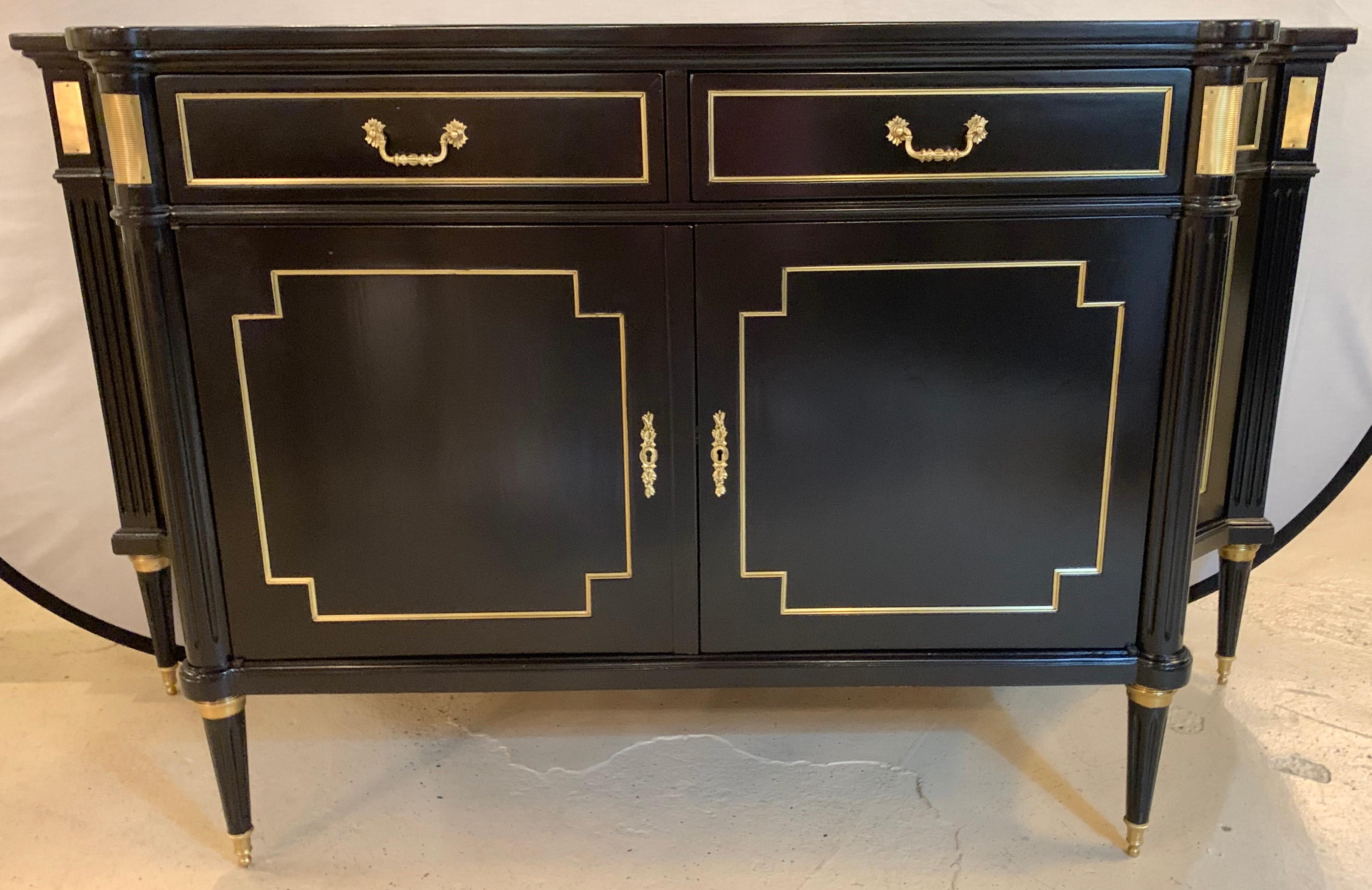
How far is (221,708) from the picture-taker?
49.7 inches

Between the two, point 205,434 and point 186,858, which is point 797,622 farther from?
point 186,858

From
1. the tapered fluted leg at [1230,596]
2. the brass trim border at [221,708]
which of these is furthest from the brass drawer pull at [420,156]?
the tapered fluted leg at [1230,596]

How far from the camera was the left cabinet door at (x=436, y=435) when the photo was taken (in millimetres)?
1121

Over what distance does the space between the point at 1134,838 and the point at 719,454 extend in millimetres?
730

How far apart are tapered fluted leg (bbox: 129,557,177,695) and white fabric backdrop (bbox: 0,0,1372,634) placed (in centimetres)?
22

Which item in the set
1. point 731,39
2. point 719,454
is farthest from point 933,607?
point 731,39

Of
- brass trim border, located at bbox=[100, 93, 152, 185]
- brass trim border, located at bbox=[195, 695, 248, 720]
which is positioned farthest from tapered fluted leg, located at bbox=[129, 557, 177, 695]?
brass trim border, located at bbox=[100, 93, 152, 185]

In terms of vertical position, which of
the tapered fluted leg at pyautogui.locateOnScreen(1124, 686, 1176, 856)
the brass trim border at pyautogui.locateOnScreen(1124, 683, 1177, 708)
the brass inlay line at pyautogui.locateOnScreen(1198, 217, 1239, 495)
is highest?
the brass inlay line at pyautogui.locateOnScreen(1198, 217, 1239, 495)

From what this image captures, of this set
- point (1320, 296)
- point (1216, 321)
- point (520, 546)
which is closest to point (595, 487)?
point (520, 546)

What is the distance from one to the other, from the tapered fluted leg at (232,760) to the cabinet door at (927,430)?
60 cm

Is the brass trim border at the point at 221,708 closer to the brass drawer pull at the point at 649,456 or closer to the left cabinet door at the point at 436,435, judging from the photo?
the left cabinet door at the point at 436,435

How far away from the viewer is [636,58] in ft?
3.47

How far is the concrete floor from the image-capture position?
1296 mm

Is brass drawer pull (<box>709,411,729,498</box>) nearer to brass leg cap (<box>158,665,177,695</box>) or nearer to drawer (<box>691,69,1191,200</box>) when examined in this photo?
drawer (<box>691,69,1191,200</box>)
